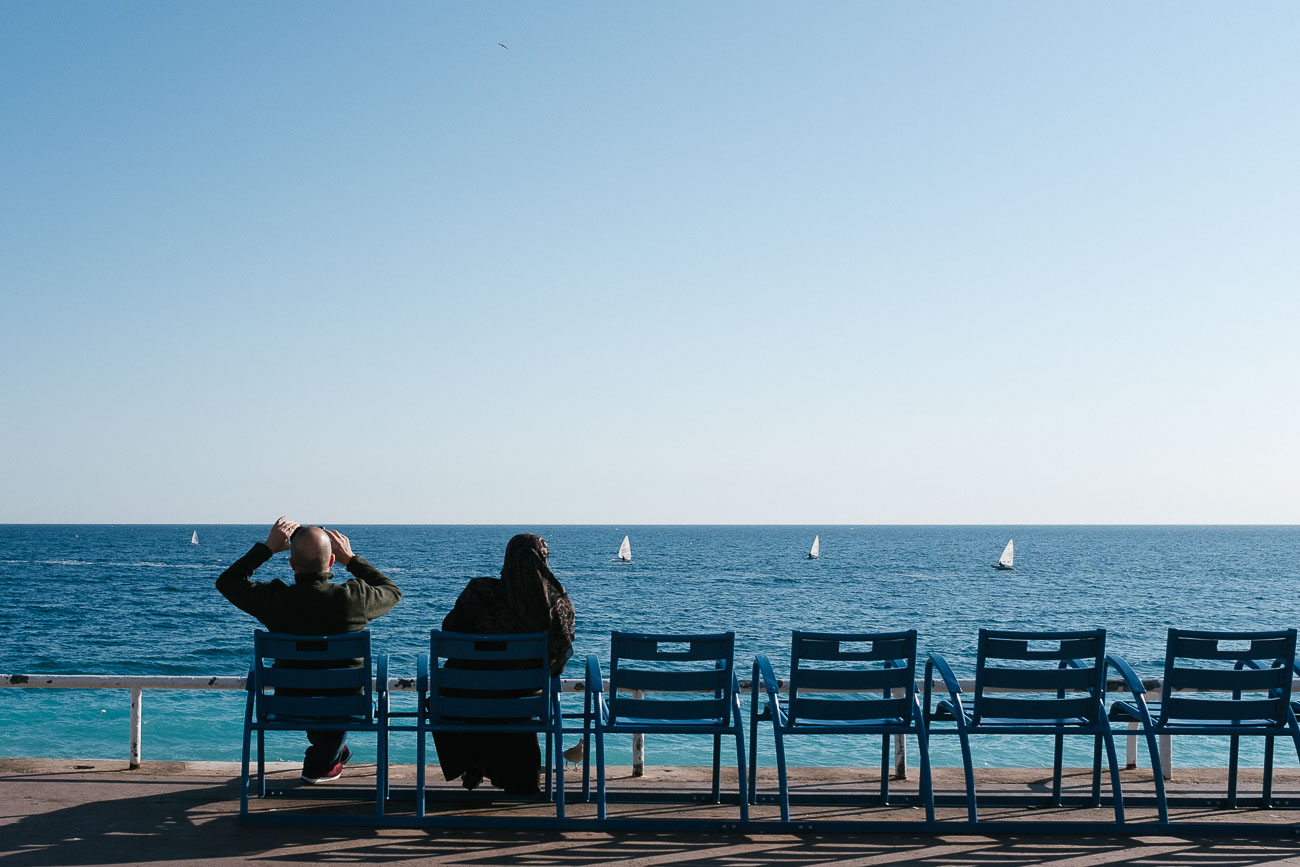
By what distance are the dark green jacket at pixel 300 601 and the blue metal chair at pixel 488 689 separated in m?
0.54

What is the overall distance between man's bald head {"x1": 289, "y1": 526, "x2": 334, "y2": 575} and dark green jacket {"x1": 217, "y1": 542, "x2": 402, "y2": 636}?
0.16ft

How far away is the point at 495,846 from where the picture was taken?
15.6 ft

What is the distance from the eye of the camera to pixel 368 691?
5.15 meters

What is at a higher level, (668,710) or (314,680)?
(314,680)

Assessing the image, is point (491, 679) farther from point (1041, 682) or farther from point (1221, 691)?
point (1221, 691)

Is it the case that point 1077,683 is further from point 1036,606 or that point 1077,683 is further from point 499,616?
point 1036,606

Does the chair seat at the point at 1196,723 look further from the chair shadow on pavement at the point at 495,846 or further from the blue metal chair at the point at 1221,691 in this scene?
the chair shadow on pavement at the point at 495,846

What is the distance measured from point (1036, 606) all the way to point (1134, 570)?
99.1 feet

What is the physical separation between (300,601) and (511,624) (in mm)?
1063

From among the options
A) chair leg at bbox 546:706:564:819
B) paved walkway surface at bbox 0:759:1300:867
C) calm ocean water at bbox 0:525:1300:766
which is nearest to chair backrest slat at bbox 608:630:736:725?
chair leg at bbox 546:706:564:819

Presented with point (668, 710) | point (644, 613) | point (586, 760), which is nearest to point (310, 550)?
point (586, 760)

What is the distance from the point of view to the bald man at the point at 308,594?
545 cm

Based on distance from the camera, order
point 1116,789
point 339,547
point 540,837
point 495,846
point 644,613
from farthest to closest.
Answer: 1. point 644,613
2. point 339,547
3. point 1116,789
4. point 540,837
5. point 495,846

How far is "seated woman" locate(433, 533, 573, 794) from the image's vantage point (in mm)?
5438
